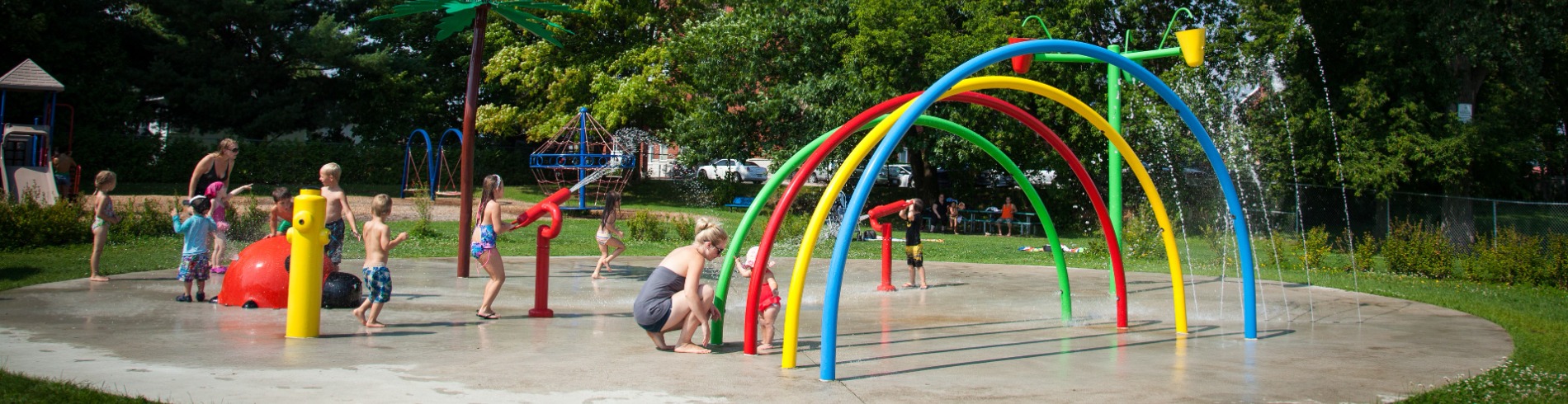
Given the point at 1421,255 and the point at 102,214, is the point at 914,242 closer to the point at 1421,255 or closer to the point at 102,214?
the point at 102,214

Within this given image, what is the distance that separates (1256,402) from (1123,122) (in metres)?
20.8

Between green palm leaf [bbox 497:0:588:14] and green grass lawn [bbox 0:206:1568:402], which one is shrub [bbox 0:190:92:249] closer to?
green grass lawn [bbox 0:206:1568:402]

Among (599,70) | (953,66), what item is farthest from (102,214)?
(599,70)

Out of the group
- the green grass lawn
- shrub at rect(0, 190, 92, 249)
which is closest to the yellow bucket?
the green grass lawn

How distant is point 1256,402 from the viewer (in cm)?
652

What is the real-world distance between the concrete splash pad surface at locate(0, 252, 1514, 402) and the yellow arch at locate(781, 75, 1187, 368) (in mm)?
287

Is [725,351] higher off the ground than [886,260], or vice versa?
[886,260]

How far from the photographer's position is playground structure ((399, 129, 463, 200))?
1252 inches

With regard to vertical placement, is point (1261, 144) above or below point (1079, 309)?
above

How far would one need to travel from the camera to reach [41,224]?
53.5ft

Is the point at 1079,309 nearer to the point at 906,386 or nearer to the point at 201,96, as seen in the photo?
the point at 906,386

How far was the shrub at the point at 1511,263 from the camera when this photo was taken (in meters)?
16.1

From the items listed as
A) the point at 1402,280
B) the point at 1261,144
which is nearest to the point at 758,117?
the point at 1261,144

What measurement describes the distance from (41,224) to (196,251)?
8142 mm
